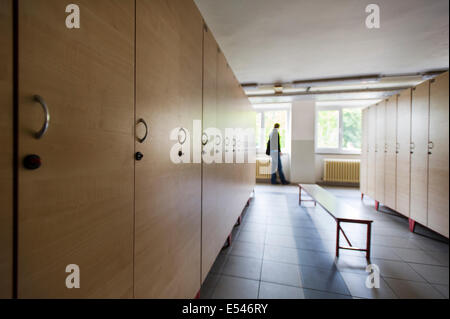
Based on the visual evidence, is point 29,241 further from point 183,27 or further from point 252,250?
point 252,250

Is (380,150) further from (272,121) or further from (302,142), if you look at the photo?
(272,121)

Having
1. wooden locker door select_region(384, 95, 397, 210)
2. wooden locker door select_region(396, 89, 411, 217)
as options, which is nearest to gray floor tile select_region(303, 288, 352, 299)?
A: wooden locker door select_region(396, 89, 411, 217)

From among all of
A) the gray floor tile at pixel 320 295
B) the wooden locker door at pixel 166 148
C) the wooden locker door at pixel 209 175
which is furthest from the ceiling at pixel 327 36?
the gray floor tile at pixel 320 295

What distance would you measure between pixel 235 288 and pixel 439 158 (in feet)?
8.68

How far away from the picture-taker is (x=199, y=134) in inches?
51.4

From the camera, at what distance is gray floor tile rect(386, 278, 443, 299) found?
153 centimetres

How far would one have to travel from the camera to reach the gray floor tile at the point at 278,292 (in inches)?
58.8

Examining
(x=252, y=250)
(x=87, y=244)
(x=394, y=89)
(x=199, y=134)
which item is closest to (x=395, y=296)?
(x=252, y=250)

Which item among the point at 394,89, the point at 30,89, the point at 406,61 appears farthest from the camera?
the point at 394,89

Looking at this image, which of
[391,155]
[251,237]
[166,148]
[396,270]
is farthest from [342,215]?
[166,148]

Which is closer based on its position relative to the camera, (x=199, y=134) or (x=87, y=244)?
(x=87, y=244)

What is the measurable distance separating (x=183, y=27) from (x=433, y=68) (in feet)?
16.1

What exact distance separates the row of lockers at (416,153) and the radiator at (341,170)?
227 centimetres

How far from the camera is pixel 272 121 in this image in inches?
273
